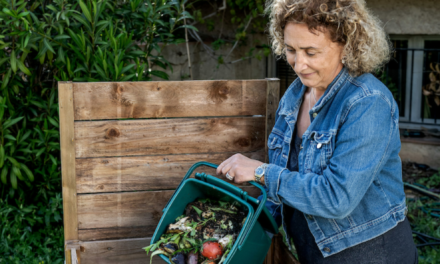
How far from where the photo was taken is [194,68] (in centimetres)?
547

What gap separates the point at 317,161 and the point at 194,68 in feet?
13.2

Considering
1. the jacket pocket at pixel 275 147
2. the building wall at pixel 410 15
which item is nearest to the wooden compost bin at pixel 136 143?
the jacket pocket at pixel 275 147

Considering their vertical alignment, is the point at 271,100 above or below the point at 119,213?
above

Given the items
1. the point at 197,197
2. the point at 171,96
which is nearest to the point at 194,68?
the point at 171,96

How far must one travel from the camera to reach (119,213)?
7.01ft

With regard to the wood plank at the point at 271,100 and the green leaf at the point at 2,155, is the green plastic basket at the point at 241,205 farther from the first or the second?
the green leaf at the point at 2,155

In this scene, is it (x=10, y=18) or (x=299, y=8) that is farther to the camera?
(x=10, y=18)

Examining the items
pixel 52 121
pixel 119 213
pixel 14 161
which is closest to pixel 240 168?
pixel 119 213

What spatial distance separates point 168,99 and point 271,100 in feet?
1.61

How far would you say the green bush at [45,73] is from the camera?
2.63 m

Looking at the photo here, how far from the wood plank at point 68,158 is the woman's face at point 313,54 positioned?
1007 millimetres

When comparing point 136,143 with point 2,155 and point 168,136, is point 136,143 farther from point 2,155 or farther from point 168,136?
point 2,155

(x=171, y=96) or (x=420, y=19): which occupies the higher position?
(x=420, y=19)

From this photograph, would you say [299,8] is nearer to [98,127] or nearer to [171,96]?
[171,96]
